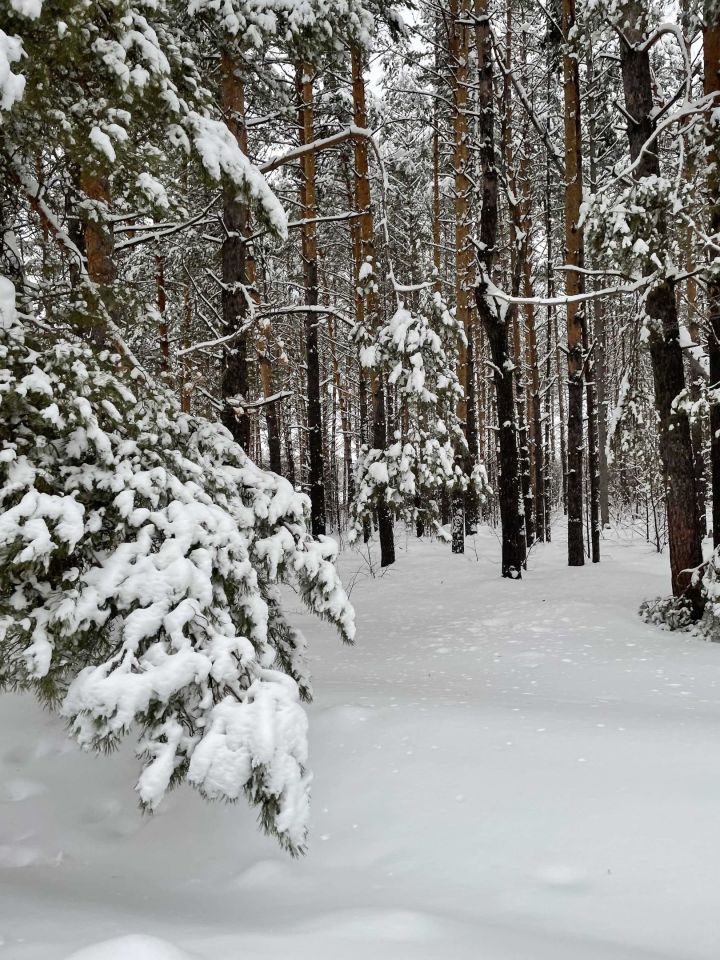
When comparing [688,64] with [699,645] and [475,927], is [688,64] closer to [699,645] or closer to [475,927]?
[699,645]

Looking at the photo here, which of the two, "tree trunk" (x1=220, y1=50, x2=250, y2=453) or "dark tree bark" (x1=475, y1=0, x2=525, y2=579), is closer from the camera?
"tree trunk" (x1=220, y1=50, x2=250, y2=453)

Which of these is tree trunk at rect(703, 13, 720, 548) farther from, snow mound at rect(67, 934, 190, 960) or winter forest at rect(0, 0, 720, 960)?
snow mound at rect(67, 934, 190, 960)

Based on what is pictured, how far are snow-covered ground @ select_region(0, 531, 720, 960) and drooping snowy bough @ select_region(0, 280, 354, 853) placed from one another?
0.51m

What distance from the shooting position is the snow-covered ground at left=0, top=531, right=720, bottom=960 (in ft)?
8.19

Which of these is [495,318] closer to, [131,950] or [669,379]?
[669,379]

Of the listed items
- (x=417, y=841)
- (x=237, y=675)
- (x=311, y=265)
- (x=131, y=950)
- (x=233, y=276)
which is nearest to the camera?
(x=131, y=950)

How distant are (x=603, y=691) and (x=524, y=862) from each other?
2805mm

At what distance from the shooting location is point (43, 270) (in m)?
4.46

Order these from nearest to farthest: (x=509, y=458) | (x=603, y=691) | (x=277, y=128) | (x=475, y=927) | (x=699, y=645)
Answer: (x=475, y=927), (x=603, y=691), (x=699, y=645), (x=509, y=458), (x=277, y=128)

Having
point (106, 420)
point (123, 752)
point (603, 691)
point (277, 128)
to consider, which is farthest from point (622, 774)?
point (277, 128)

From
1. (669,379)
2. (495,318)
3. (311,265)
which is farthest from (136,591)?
(311,265)

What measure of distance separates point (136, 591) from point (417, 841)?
181 centimetres

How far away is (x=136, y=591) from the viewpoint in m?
3.01

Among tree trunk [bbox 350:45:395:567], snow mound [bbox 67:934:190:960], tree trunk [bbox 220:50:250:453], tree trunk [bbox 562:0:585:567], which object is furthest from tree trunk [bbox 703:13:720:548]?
snow mound [bbox 67:934:190:960]
